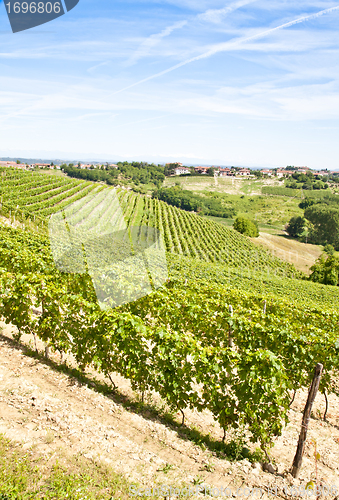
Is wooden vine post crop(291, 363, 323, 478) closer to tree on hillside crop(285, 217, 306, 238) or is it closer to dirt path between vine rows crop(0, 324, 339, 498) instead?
dirt path between vine rows crop(0, 324, 339, 498)

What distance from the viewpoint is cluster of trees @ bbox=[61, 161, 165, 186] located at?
413ft

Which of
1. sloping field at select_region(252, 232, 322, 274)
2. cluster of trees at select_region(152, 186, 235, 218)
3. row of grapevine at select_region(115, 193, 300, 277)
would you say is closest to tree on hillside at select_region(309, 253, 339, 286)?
row of grapevine at select_region(115, 193, 300, 277)

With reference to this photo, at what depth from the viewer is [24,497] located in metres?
3.03

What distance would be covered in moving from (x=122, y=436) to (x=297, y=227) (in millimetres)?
111783

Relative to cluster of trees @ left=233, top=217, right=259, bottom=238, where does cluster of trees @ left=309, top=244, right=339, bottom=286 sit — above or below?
below

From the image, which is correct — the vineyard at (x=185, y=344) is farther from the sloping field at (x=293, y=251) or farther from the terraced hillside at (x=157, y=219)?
the sloping field at (x=293, y=251)

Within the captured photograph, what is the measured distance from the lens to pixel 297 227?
347 feet

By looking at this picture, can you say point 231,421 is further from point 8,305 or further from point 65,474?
point 8,305

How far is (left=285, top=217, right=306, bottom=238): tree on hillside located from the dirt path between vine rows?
10790cm

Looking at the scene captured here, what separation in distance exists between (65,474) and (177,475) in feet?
4.62

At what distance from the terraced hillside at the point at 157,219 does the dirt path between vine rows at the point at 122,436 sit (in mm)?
25462

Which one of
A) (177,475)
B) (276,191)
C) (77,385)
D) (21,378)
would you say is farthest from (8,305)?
(276,191)

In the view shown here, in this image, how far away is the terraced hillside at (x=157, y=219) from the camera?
125ft

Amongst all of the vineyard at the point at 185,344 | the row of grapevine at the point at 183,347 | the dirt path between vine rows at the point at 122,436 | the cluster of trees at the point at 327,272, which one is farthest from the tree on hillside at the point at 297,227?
the dirt path between vine rows at the point at 122,436
